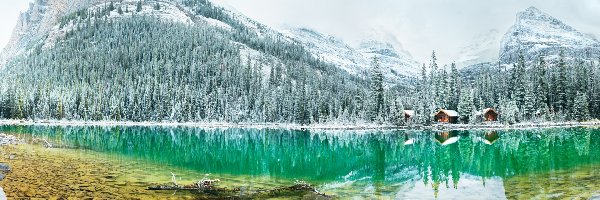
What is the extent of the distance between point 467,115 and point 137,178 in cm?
11977

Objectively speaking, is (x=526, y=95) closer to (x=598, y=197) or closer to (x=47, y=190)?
(x=598, y=197)

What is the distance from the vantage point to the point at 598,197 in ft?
89.8

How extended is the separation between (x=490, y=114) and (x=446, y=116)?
14717 millimetres

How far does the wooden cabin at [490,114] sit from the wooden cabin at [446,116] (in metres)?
9.06

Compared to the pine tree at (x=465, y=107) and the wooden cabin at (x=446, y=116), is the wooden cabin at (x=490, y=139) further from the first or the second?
the wooden cabin at (x=446, y=116)

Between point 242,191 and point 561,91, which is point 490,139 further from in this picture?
point 561,91

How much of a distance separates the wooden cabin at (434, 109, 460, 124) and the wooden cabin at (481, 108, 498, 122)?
9056mm

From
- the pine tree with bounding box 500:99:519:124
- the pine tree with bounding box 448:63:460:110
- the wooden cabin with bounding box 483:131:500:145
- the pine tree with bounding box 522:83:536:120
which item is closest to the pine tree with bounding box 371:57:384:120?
the pine tree with bounding box 448:63:460:110

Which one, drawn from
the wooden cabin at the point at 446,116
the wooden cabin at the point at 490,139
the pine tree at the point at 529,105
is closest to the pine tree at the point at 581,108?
the pine tree at the point at 529,105

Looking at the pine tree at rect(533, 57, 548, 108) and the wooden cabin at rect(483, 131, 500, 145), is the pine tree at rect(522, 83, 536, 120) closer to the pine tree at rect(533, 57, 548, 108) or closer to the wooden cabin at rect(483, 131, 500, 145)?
the pine tree at rect(533, 57, 548, 108)

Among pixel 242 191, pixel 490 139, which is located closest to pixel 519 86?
pixel 490 139

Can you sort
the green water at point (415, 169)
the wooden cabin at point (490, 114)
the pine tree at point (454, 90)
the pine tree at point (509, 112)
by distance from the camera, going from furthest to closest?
the pine tree at point (454, 90), the wooden cabin at point (490, 114), the pine tree at point (509, 112), the green water at point (415, 169)

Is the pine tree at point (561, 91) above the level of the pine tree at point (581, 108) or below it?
above

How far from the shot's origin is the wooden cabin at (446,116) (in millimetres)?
147125
